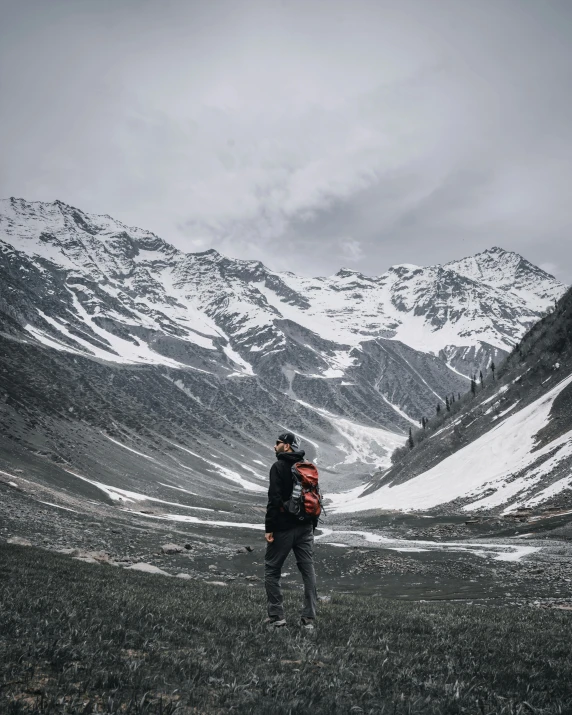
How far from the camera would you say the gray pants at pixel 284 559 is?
10.3 metres

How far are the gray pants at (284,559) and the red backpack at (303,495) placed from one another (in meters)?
0.40

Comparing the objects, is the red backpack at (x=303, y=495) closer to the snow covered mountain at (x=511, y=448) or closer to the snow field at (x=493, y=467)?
the snow covered mountain at (x=511, y=448)

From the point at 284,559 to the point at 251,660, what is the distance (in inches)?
136

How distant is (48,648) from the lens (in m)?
6.38

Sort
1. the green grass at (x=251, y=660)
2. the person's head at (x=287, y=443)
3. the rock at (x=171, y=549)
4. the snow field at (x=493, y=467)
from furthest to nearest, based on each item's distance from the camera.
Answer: the snow field at (x=493, y=467), the rock at (x=171, y=549), the person's head at (x=287, y=443), the green grass at (x=251, y=660)

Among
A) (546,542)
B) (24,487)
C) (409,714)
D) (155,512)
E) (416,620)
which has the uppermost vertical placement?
(409,714)

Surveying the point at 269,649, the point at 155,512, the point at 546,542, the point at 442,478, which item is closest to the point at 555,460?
the point at 546,542

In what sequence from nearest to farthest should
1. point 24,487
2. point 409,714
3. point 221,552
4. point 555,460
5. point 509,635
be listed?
point 409,714 → point 509,635 → point 221,552 → point 24,487 → point 555,460

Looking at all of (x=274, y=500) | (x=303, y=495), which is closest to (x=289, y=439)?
(x=303, y=495)

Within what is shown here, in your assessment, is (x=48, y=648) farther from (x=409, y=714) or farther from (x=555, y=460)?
(x=555, y=460)

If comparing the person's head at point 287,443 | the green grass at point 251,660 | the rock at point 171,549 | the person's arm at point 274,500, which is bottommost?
the rock at point 171,549

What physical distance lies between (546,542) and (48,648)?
158 ft

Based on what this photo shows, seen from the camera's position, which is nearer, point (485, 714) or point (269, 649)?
point (485, 714)

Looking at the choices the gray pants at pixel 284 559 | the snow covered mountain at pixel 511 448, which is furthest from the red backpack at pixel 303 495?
the snow covered mountain at pixel 511 448
